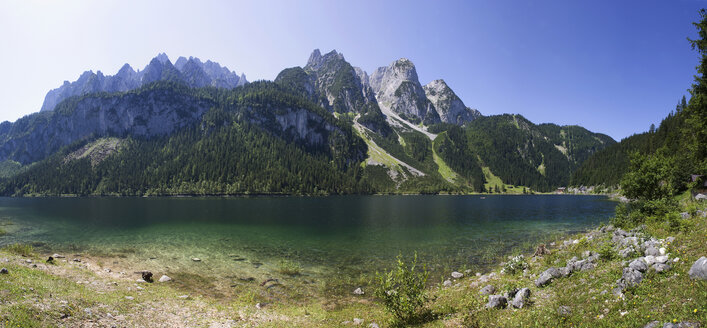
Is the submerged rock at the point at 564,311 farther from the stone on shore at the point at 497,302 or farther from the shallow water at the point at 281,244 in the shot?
the shallow water at the point at 281,244

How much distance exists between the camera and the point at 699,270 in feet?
34.0

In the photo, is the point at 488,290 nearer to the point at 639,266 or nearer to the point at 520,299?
the point at 520,299

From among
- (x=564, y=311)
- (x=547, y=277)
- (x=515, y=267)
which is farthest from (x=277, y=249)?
(x=564, y=311)

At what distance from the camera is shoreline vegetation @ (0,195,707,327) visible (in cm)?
1085

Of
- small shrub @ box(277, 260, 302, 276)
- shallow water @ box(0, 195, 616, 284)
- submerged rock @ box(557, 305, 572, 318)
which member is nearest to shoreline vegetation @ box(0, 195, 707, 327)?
submerged rock @ box(557, 305, 572, 318)

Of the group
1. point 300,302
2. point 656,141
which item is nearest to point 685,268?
point 300,302

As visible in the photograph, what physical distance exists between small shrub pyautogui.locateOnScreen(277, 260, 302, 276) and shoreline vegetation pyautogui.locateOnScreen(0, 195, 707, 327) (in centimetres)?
213

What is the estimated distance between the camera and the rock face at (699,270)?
10150 millimetres

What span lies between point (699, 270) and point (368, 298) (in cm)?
1822

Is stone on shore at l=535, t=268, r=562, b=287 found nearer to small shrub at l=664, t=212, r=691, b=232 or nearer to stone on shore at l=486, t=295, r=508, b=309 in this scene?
stone on shore at l=486, t=295, r=508, b=309

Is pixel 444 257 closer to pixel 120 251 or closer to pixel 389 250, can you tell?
pixel 389 250

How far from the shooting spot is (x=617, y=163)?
190 metres

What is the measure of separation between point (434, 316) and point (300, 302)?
11116 mm

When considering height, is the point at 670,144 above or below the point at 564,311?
above
